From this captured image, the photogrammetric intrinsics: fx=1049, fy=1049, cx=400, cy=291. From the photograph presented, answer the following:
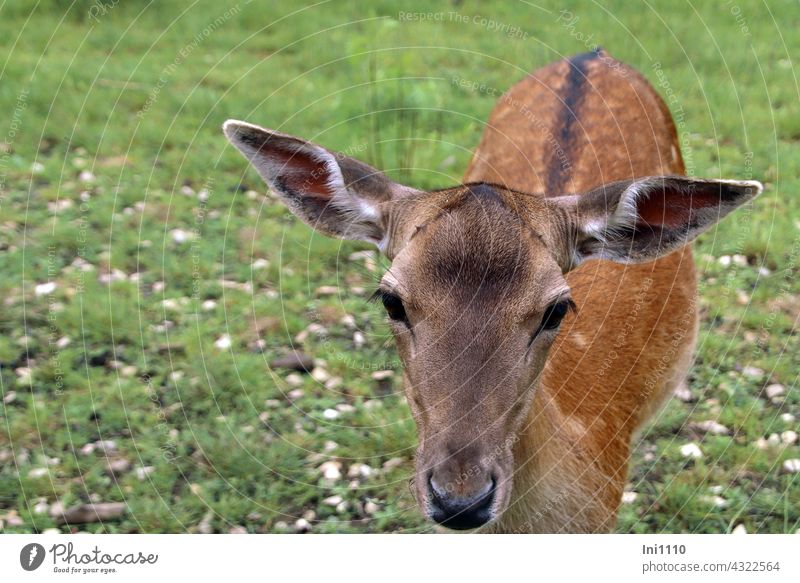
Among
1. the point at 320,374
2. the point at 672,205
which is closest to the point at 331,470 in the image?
the point at 320,374

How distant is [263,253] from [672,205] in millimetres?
4881

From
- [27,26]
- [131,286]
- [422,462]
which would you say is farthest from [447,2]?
[422,462]

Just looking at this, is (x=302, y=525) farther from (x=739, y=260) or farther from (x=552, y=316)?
(x=739, y=260)

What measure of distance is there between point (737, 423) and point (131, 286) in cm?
481

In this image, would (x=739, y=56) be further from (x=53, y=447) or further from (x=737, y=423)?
(x=53, y=447)

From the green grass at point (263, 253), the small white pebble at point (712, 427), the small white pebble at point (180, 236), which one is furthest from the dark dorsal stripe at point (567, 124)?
the small white pebble at point (180, 236)

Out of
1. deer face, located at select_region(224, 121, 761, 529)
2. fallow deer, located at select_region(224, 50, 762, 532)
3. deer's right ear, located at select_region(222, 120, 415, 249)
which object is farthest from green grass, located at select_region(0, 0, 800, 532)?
deer face, located at select_region(224, 121, 761, 529)

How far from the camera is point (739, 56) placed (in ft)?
38.9

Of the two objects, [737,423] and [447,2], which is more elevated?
[447,2]

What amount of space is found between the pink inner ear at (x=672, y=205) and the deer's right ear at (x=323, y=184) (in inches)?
44.7

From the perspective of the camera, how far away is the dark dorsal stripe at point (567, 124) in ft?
20.8

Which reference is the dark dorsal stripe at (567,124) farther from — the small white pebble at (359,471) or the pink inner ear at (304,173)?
the small white pebble at (359,471)

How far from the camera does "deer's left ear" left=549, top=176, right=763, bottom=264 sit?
476 centimetres

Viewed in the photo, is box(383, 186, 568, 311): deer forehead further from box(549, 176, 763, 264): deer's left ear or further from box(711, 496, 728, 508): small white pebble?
box(711, 496, 728, 508): small white pebble
